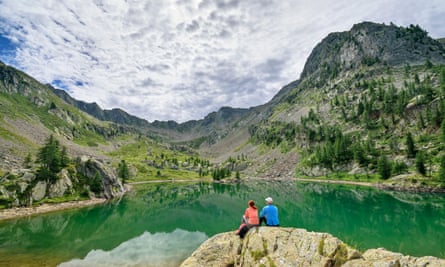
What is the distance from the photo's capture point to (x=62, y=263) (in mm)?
25500

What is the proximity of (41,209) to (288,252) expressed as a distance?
2692 inches

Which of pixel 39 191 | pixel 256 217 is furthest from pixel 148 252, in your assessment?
pixel 39 191

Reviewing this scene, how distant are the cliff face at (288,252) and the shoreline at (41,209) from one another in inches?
2236

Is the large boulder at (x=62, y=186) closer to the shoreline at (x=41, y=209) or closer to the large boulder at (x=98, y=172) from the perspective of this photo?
the shoreline at (x=41, y=209)

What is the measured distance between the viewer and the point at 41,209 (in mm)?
58469

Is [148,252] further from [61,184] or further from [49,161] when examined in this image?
[49,161]

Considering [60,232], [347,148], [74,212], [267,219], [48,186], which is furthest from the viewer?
[347,148]

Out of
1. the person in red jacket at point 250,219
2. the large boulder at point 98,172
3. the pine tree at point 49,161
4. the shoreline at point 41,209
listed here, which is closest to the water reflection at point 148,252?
the person in red jacket at point 250,219

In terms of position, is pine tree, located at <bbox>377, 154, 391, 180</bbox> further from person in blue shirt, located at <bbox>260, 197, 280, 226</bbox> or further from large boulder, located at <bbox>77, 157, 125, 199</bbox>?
large boulder, located at <bbox>77, 157, 125, 199</bbox>

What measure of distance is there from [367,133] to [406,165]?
205ft

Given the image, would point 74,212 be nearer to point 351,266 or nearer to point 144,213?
point 144,213

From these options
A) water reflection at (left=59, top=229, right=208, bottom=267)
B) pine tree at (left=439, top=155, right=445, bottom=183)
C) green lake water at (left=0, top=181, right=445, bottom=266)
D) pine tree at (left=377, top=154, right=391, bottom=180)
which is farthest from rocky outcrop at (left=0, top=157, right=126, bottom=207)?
pine tree at (left=377, top=154, right=391, bottom=180)

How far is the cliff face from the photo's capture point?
A: 11.1 meters

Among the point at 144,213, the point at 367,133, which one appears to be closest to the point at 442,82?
the point at 367,133
